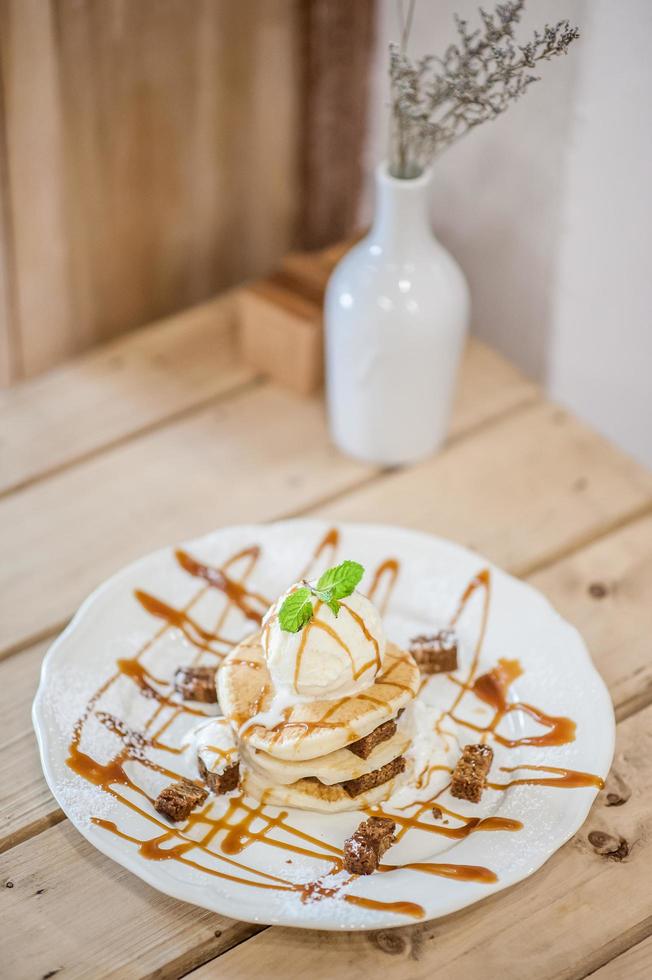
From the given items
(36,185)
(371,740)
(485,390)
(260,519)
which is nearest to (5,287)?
(36,185)

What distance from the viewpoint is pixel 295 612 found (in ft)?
4.31

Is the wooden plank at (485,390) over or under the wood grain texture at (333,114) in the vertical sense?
under

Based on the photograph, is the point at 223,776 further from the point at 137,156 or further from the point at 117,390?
the point at 137,156

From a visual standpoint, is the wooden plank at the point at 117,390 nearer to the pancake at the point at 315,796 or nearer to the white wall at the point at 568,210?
the white wall at the point at 568,210

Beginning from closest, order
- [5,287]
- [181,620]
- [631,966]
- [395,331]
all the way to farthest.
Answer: [631,966], [181,620], [395,331], [5,287]

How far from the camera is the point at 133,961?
1233 mm

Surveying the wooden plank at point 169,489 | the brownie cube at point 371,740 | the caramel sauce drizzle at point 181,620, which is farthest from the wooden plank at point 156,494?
the brownie cube at point 371,740

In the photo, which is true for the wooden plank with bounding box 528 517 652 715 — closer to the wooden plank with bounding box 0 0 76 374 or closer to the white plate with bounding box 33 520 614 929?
the white plate with bounding box 33 520 614 929

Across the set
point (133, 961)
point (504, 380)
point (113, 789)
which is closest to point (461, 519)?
point (504, 380)

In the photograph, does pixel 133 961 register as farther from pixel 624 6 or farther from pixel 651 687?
pixel 624 6

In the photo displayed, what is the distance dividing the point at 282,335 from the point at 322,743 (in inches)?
31.5

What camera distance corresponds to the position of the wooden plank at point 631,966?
1228mm

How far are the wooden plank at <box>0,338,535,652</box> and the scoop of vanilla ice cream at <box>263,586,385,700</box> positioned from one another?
389mm

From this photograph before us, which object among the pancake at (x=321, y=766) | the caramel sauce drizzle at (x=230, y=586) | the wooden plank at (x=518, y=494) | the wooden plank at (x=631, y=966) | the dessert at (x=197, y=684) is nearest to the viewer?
the wooden plank at (x=631, y=966)
